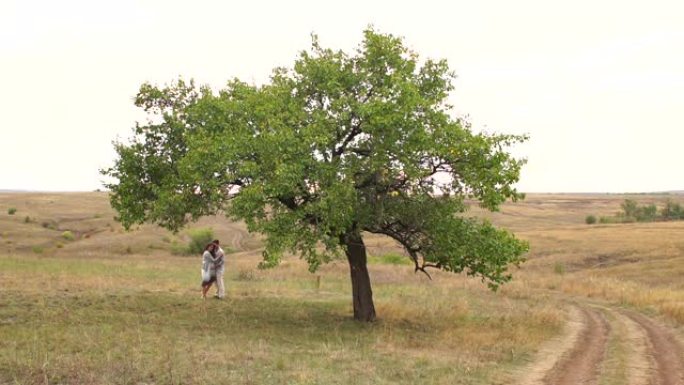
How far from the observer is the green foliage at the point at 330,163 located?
719 inches

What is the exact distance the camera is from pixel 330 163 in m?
19.5

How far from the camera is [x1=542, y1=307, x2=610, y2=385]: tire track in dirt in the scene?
1551 cm

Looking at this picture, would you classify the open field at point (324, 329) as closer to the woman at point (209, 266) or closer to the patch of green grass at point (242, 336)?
the patch of green grass at point (242, 336)

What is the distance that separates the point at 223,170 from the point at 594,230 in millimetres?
67612

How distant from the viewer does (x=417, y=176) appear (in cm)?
1966

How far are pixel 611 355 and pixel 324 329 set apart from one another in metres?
9.45

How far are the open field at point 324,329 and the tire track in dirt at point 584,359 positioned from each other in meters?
0.10

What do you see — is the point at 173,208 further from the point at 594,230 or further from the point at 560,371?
the point at 594,230

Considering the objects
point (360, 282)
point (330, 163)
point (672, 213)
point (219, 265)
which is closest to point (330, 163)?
point (330, 163)

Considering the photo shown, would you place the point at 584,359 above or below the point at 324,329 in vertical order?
below

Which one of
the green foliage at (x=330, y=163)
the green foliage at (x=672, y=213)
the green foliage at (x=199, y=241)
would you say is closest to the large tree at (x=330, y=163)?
the green foliage at (x=330, y=163)

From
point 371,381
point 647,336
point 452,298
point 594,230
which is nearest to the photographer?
point 371,381

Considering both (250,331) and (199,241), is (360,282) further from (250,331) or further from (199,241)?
(199,241)

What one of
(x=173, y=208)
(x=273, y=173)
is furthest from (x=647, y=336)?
(x=173, y=208)
